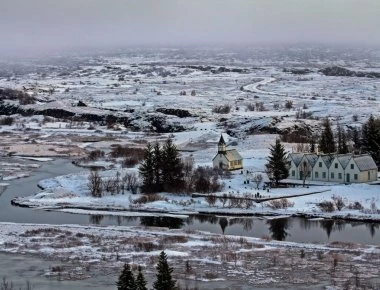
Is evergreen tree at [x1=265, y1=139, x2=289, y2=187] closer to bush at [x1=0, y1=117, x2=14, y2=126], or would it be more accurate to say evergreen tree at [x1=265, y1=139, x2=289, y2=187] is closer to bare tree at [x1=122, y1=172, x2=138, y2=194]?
bare tree at [x1=122, y1=172, x2=138, y2=194]

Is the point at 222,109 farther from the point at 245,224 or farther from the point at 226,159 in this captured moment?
the point at 245,224

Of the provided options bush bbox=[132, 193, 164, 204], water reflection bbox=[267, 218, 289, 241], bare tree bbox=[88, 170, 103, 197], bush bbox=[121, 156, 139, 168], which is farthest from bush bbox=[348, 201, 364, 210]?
bush bbox=[121, 156, 139, 168]

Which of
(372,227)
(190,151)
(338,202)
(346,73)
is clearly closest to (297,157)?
(338,202)

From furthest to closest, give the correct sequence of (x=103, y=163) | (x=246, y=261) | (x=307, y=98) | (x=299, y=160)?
1. (x=307, y=98)
2. (x=103, y=163)
3. (x=299, y=160)
4. (x=246, y=261)

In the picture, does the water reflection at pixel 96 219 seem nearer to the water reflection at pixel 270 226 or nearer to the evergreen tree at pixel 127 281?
the water reflection at pixel 270 226

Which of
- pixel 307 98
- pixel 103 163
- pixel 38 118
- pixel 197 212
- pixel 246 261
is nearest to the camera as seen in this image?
pixel 246 261

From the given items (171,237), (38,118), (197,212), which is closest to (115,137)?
(38,118)

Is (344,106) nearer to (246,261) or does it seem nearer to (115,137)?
(115,137)
